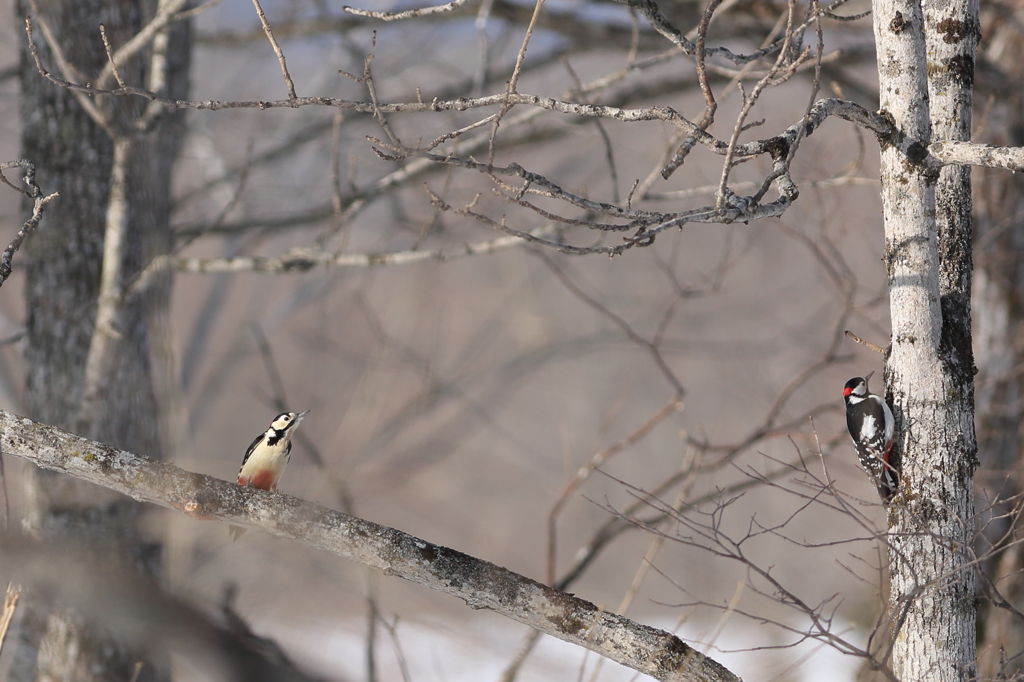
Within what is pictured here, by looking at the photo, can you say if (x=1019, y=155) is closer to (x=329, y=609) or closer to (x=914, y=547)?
(x=914, y=547)

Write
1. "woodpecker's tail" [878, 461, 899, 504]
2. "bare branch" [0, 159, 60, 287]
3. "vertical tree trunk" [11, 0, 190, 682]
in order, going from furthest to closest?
"vertical tree trunk" [11, 0, 190, 682] → "woodpecker's tail" [878, 461, 899, 504] → "bare branch" [0, 159, 60, 287]

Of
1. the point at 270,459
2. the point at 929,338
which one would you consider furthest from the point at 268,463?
the point at 929,338

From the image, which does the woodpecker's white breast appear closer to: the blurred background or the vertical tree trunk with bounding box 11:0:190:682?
the blurred background

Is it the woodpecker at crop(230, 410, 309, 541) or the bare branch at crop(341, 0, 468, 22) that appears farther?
the woodpecker at crop(230, 410, 309, 541)

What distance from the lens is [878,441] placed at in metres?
2.18

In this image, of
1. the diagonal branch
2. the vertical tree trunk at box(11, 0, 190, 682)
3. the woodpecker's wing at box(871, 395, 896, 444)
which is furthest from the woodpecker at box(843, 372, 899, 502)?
the vertical tree trunk at box(11, 0, 190, 682)

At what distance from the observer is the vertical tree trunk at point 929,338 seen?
6.61 ft

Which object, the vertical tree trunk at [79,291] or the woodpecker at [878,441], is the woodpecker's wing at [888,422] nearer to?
the woodpecker at [878,441]

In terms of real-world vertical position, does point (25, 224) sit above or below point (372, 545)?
above

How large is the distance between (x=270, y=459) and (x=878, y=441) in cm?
209

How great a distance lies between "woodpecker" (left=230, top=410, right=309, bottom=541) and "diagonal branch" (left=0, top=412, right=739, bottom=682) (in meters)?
0.93

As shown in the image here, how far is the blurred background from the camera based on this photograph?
3449mm

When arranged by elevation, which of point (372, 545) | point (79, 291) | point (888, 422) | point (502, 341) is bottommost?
point (372, 545)

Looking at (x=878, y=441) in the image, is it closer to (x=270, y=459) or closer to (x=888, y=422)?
(x=888, y=422)
